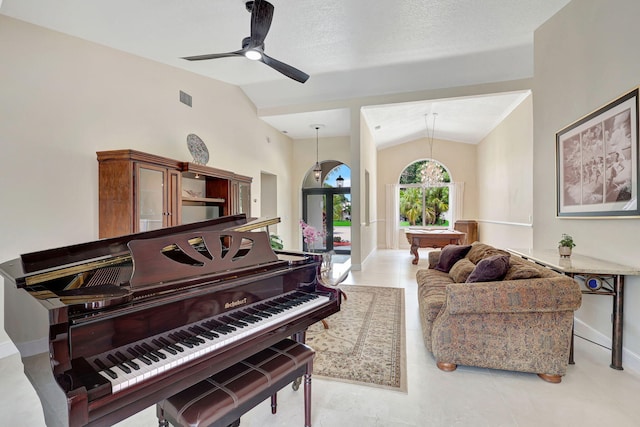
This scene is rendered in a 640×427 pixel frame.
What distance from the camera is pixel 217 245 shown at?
1.50 meters

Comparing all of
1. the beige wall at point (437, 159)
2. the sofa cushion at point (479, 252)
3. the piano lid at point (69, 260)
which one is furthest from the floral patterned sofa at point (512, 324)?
the beige wall at point (437, 159)

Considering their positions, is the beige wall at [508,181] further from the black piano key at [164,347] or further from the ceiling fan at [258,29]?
the black piano key at [164,347]

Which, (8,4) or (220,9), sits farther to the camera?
(220,9)

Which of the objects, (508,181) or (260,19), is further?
(508,181)

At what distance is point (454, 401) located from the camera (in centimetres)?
192

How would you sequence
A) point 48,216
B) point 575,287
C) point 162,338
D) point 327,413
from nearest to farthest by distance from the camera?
point 162,338
point 327,413
point 575,287
point 48,216

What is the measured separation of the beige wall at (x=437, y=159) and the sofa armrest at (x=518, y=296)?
741cm

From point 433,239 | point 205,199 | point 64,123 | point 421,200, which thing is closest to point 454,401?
point 205,199

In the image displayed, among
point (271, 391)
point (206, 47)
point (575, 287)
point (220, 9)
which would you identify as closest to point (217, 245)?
point (271, 391)

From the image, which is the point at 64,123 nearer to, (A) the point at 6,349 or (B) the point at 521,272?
(A) the point at 6,349

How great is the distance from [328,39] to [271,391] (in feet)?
13.2

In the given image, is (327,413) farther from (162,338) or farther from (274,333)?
(162,338)

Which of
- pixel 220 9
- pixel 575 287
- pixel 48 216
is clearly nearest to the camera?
pixel 575 287

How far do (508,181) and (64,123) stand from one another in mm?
7582
